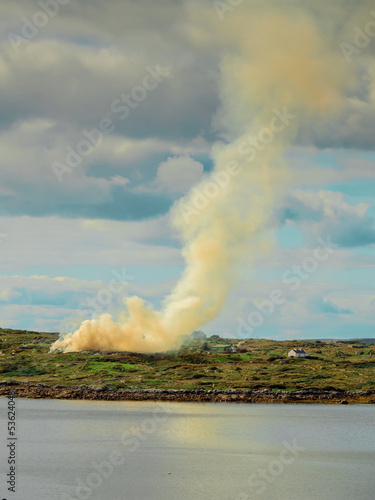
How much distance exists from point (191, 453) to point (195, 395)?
70.3m

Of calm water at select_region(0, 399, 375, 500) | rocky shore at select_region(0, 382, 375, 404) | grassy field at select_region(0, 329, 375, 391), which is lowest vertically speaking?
calm water at select_region(0, 399, 375, 500)

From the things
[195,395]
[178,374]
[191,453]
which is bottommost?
[191,453]

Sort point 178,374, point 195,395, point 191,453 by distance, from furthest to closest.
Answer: point 178,374
point 195,395
point 191,453

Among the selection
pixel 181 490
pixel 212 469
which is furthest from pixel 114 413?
pixel 181 490

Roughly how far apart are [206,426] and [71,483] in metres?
46.2

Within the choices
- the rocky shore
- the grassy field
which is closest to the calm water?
the rocky shore

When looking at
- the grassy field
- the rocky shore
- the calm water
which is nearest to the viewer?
the calm water

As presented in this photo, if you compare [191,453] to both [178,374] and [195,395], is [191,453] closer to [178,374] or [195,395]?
[195,395]

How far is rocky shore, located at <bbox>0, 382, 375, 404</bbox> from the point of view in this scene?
151 m

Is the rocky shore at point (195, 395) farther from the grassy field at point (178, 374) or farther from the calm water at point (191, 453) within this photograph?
the calm water at point (191, 453)

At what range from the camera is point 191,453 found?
8219 centimetres

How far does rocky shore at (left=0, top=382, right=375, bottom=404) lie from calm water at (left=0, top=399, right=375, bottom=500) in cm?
1576

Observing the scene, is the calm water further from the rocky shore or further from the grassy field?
the grassy field

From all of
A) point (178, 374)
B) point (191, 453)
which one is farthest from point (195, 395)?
point (191, 453)
